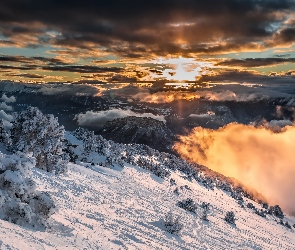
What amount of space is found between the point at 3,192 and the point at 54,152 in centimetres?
1478

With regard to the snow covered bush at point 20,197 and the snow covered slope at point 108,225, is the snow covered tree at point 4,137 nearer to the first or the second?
the snow covered slope at point 108,225

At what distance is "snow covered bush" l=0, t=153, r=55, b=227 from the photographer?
486 inches

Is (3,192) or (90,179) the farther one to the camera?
(90,179)

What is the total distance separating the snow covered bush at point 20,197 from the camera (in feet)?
40.5

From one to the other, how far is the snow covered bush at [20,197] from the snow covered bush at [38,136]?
35.3ft

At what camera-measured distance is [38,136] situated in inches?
1033

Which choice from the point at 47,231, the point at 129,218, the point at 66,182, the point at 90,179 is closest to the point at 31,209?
the point at 47,231

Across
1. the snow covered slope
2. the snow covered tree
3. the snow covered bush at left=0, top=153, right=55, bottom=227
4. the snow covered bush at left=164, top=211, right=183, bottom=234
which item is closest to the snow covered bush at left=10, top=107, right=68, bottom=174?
the snow covered tree

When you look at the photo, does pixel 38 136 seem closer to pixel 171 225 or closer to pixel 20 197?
pixel 171 225

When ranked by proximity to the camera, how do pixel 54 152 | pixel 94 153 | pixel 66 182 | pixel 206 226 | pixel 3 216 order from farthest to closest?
pixel 94 153, pixel 54 152, pixel 206 226, pixel 66 182, pixel 3 216

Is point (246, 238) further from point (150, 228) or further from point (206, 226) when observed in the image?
point (150, 228)

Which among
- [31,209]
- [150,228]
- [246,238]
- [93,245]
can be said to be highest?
[31,209]

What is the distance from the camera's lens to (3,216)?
1212 centimetres

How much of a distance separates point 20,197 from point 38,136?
13343 mm
